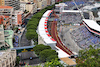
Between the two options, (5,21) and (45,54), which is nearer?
(45,54)

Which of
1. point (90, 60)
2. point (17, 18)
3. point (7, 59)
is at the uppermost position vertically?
point (17, 18)

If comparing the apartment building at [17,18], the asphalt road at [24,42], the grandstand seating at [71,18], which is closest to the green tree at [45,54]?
the asphalt road at [24,42]

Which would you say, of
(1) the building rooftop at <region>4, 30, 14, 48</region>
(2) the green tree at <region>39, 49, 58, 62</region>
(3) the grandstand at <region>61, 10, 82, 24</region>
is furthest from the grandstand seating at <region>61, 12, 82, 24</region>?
(2) the green tree at <region>39, 49, 58, 62</region>

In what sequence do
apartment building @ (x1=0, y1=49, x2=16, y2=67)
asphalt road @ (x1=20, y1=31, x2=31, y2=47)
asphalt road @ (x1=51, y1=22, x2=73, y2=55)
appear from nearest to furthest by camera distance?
apartment building @ (x1=0, y1=49, x2=16, y2=67), asphalt road @ (x1=51, y1=22, x2=73, y2=55), asphalt road @ (x1=20, y1=31, x2=31, y2=47)

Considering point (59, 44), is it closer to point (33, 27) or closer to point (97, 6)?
point (33, 27)

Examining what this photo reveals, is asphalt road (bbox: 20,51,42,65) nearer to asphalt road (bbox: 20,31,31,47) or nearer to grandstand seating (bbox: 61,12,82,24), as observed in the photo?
asphalt road (bbox: 20,31,31,47)

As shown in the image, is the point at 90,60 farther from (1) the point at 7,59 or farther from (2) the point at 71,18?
(2) the point at 71,18

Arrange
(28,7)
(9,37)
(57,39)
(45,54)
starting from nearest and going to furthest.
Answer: (45,54) < (9,37) < (57,39) < (28,7)

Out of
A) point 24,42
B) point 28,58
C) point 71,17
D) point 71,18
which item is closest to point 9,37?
point 24,42

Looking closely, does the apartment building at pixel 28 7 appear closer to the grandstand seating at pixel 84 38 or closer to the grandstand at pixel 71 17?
the grandstand at pixel 71 17
